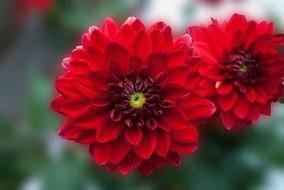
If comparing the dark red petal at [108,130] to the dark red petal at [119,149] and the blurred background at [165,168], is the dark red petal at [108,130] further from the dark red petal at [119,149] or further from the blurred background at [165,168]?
the blurred background at [165,168]

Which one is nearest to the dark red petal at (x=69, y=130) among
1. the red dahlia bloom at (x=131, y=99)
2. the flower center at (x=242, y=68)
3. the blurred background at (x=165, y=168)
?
the red dahlia bloom at (x=131, y=99)

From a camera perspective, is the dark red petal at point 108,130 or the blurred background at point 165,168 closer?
the dark red petal at point 108,130

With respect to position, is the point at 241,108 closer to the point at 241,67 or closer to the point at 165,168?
the point at 241,67

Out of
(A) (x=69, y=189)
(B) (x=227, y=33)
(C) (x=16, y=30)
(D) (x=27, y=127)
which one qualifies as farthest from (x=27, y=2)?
(B) (x=227, y=33)

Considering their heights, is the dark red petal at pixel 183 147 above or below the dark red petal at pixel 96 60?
below

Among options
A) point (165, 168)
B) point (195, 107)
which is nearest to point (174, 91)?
point (195, 107)

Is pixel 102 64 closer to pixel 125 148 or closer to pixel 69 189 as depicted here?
pixel 125 148

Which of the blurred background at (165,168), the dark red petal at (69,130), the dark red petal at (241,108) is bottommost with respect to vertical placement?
the blurred background at (165,168)

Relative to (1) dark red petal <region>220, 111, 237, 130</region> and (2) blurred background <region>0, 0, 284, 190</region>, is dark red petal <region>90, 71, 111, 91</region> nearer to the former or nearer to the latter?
(1) dark red petal <region>220, 111, 237, 130</region>
